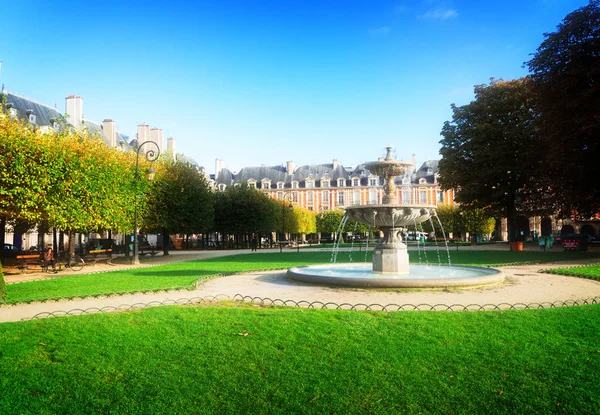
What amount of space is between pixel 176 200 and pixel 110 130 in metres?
27.4

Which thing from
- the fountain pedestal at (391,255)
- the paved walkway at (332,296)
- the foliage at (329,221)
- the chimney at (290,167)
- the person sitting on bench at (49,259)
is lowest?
the paved walkway at (332,296)

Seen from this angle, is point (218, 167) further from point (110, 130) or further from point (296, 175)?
point (110, 130)

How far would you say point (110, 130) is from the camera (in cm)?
5509

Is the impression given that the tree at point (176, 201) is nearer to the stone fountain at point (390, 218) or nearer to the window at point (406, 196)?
the stone fountain at point (390, 218)

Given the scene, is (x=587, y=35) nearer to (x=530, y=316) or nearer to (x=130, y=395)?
(x=530, y=316)

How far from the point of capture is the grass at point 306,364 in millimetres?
4516

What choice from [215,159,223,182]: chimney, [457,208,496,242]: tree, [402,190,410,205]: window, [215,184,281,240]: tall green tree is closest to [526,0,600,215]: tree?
[215,184,281,240]: tall green tree

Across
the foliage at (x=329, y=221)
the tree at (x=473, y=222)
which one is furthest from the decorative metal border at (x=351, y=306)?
the foliage at (x=329, y=221)

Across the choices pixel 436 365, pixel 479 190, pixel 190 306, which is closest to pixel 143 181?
pixel 190 306

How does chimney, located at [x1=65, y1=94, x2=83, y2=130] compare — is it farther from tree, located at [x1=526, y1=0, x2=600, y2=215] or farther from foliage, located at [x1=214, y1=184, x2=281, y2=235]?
tree, located at [x1=526, y1=0, x2=600, y2=215]

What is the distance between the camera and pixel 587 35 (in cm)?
2469

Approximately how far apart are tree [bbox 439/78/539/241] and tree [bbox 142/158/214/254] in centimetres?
1934

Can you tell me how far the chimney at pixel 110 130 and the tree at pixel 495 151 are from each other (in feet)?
124

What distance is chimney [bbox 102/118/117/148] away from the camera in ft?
179
